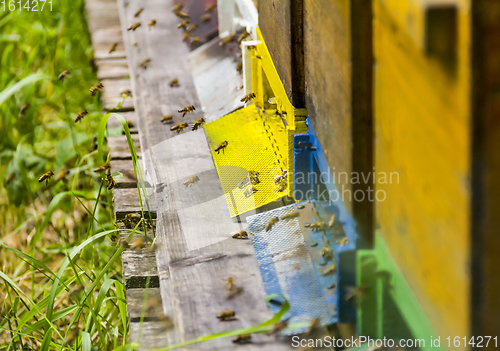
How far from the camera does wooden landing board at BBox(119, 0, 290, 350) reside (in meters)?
1.74

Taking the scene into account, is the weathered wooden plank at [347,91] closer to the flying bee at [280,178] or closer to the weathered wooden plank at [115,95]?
the flying bee at [280,178]

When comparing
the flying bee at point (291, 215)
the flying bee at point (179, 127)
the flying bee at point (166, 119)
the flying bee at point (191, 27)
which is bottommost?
the flying bee at point (291, 215)

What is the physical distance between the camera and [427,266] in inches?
44.3

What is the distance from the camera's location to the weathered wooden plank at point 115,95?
3.74 metres

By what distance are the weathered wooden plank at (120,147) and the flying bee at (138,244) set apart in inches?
35.5

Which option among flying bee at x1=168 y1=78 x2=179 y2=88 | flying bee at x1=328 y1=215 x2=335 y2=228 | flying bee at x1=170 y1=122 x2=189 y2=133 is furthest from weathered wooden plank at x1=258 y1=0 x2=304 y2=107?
flying bee at x1=168 y1=78 x2=179 y2=88

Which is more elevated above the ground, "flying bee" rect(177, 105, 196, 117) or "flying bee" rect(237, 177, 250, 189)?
"flying bee" rect(177, 105, 196, 117)

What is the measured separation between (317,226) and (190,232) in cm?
55

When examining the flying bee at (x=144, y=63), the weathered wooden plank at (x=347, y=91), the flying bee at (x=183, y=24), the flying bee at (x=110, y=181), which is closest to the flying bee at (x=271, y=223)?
the weathered wooden plank at (x=347, y=91)

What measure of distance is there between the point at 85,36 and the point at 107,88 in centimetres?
123

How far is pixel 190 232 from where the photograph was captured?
2.19 metres

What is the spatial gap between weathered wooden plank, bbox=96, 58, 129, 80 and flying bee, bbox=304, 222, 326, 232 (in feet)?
8.75

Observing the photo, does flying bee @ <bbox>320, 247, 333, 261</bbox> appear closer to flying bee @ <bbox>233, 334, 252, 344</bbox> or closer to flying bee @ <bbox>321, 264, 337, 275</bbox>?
flying bee @ <bbox>321, 264, 337, 275</bbox>

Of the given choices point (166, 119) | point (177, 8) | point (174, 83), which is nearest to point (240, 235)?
point (166, 119)
